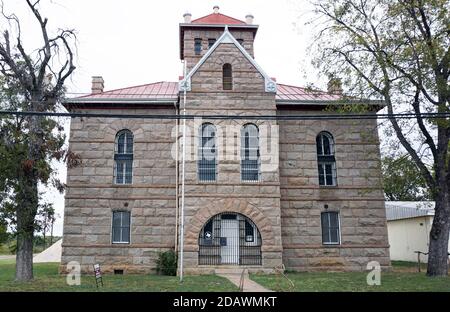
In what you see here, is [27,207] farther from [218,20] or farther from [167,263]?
[218,20]

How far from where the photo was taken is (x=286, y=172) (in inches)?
912

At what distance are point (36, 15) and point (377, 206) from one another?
18.9 meters

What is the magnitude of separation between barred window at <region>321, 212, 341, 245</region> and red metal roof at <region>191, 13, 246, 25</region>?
14.6 m

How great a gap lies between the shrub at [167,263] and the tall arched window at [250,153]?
518 cm

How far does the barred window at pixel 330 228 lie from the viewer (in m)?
22.9

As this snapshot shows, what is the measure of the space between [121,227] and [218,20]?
15779 millimetres

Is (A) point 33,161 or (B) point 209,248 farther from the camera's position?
(B) point 209,248

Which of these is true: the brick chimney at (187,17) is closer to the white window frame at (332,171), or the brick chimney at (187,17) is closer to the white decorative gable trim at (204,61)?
the white decorative gable trim at (204,61)

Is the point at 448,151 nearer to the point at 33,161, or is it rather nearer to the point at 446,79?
the point at 446,79

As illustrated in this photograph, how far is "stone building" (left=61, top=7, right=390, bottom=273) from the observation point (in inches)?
840

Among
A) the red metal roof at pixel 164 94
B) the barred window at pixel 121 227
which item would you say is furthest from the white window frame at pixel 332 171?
the barred window at pixel 121 227

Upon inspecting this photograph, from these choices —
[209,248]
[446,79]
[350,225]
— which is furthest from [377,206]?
[209,248]

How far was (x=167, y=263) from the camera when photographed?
21312mm

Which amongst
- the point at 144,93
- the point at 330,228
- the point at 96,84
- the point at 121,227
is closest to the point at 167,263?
the point at 121,227
